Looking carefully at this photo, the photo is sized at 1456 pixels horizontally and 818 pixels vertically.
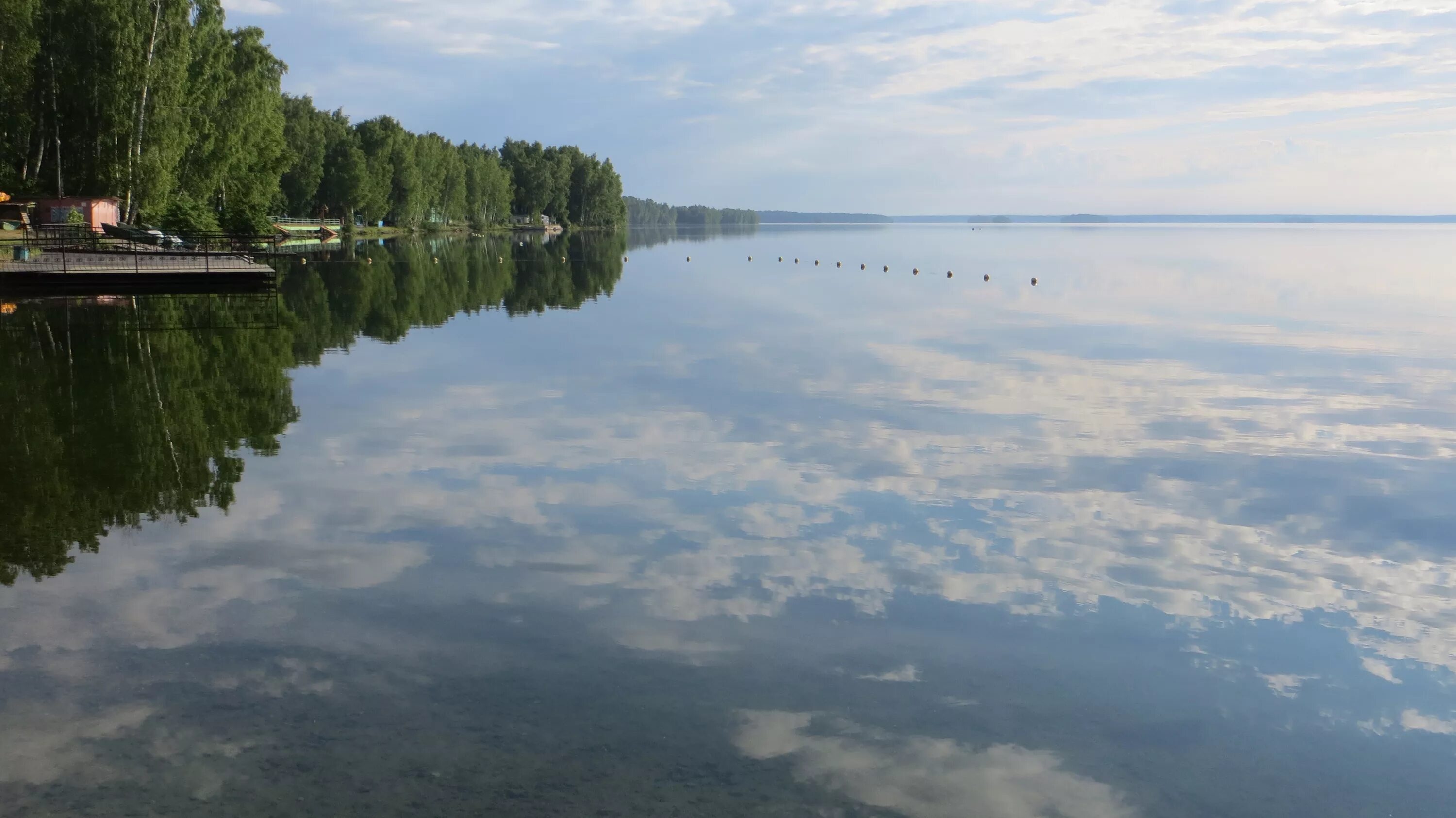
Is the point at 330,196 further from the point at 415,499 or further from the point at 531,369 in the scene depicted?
the point at 415,499

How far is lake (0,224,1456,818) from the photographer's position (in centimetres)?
740

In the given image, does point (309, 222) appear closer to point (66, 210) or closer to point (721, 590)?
point (66, 210)

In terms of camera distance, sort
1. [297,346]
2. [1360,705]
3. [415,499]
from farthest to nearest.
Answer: [297,346] → [415,499] → [1360,705]

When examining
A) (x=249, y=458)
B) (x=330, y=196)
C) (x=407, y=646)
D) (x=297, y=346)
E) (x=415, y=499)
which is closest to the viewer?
(x=407, y=646)

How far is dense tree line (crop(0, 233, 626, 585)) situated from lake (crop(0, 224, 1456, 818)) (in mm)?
122

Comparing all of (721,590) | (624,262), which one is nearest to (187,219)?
(624,262)

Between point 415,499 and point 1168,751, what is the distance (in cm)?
925

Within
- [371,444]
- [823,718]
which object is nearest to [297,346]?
[371,444]

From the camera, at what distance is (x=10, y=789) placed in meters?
6.98

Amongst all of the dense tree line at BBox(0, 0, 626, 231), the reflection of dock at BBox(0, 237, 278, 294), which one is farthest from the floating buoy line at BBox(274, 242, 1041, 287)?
the reflection of dock at BBox(0, 237, 278, 294)

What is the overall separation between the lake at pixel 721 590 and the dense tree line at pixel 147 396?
12 cm

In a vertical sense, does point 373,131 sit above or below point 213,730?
above

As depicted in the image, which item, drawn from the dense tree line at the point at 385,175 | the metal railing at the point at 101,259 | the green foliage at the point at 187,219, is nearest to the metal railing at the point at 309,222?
the dense tree line at the point at 385,175

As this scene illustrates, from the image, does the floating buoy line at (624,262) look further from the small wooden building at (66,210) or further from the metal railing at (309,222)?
the metal railing at (309,222)
